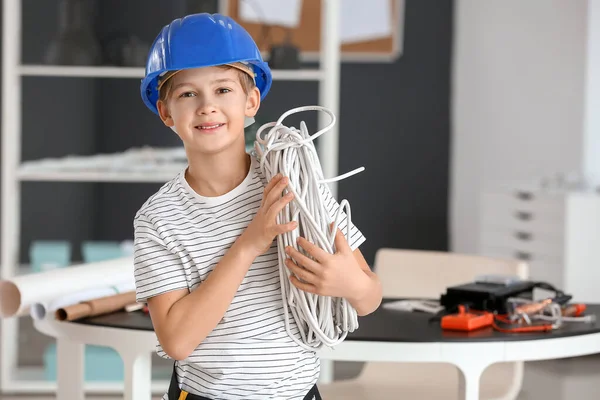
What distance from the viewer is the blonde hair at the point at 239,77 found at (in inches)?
57.0

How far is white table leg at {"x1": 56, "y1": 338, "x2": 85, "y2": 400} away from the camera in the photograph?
2230 millimetres

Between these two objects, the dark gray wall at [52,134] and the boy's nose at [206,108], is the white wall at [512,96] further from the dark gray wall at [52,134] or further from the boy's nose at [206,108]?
the boy's nose at [206,108]

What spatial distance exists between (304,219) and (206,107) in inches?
8.9

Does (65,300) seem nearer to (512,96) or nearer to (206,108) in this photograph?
(206,108)

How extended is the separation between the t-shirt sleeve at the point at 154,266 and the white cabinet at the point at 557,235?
146 inches

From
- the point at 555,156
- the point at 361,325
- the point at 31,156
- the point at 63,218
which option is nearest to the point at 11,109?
the point at 31,156

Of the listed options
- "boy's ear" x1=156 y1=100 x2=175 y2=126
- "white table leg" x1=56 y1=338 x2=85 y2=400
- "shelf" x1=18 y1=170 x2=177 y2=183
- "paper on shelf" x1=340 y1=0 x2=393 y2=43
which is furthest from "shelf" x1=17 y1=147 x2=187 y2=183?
"paper on shelf" x1=340 y1=0 x2=393 y2=43

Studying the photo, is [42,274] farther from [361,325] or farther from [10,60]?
[10,60]

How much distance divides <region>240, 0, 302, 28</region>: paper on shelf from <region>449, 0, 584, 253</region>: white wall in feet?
3.98

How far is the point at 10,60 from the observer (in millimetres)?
4027

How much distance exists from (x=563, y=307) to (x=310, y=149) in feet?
3.20

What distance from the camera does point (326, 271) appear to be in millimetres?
1406

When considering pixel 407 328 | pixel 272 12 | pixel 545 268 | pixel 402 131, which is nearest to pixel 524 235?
pixel 545 268

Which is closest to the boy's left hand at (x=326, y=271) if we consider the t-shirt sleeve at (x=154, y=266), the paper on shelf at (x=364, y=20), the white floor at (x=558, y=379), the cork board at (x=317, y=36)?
the t-shirt sleeve at (x=154, y=266)
